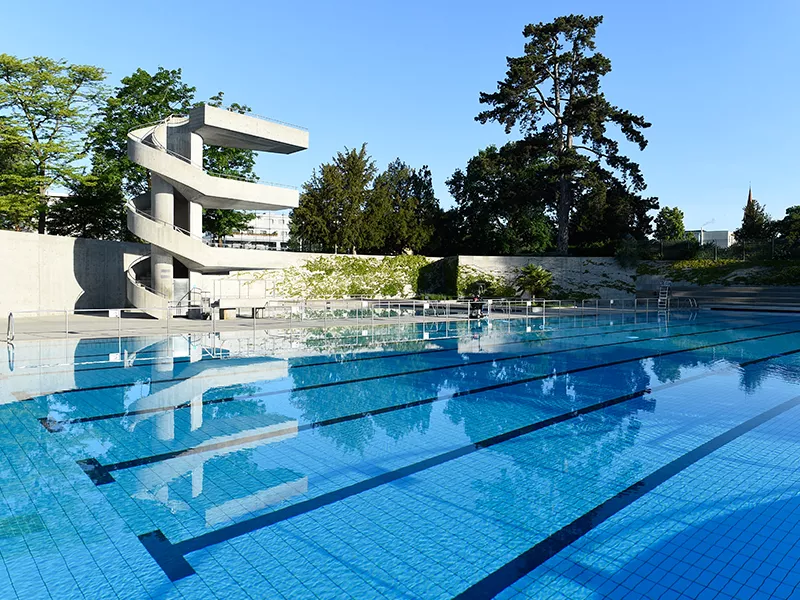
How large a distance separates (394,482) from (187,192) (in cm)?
1717

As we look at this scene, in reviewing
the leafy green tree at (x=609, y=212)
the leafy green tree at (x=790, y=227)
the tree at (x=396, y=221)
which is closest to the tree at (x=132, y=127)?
the tree at (x=396, y=221)

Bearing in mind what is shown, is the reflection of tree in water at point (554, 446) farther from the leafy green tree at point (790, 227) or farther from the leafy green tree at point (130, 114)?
the leafy green tree at point (790, 227)

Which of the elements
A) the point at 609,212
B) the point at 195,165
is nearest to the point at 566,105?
the point at 609,212

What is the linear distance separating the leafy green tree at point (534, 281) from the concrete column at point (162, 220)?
56.2 feet

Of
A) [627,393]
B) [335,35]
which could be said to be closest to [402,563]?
[627,393]

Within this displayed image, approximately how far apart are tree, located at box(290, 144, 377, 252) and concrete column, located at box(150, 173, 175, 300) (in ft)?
37.8

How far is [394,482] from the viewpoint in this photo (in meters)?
4.77

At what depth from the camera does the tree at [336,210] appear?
30.1 metres

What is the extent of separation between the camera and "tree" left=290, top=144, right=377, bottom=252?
30141mm

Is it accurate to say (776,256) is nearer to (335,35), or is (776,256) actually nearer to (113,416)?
(335,35)

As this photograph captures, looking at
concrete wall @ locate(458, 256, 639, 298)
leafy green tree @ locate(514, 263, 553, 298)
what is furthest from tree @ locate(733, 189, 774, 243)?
leafy green tree @ locate(514, 263, 553, 298)

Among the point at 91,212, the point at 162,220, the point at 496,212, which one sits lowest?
the point at 162,220

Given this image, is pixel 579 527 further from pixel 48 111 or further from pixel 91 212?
pixel 91 212

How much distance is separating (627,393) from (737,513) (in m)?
4.45
